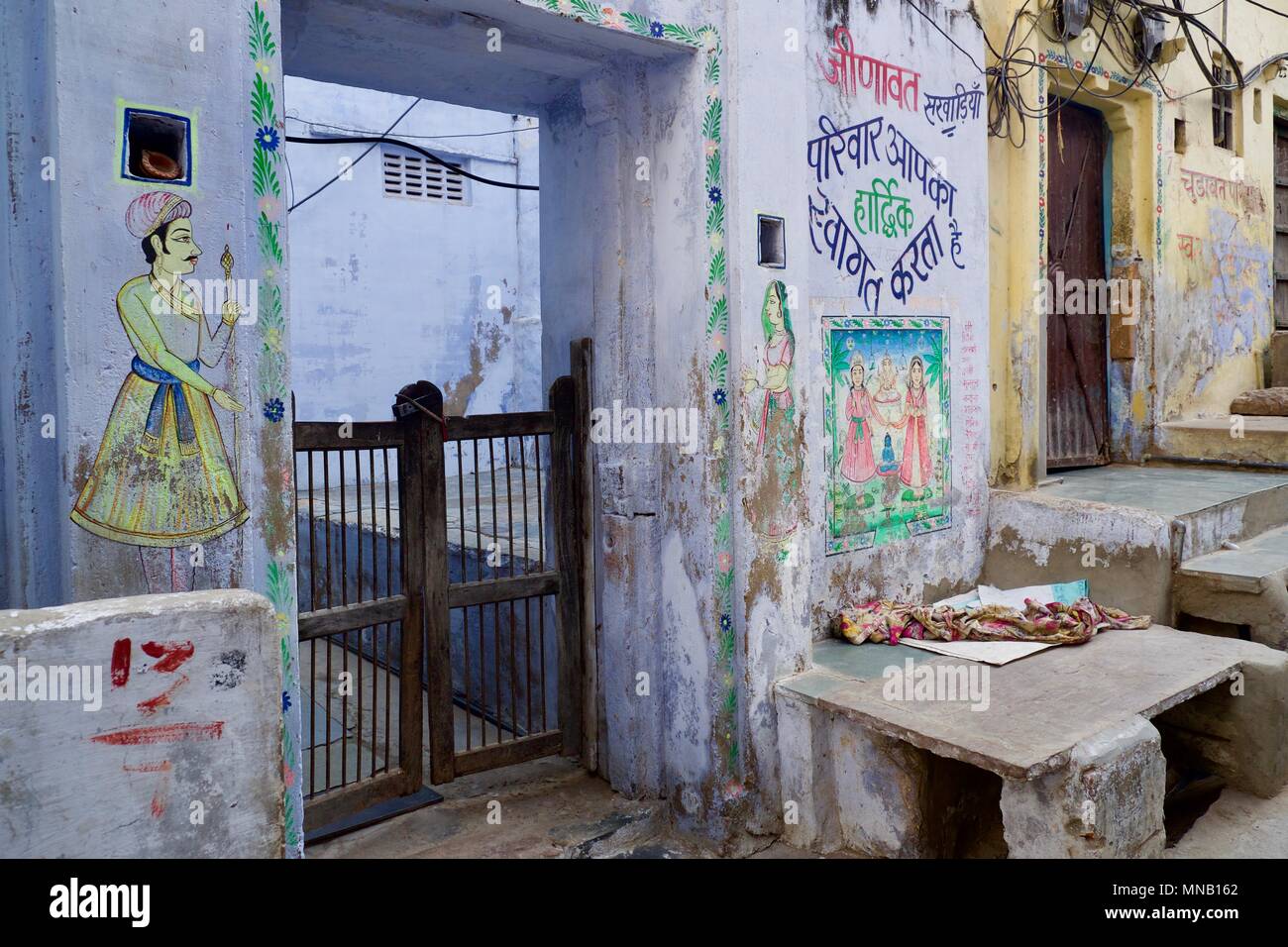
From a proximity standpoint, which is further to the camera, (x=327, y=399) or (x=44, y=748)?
(x=327, y=399)

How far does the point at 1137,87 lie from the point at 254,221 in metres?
6.64

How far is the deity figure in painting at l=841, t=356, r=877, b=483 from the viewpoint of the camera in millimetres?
4812

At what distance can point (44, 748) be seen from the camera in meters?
2.08

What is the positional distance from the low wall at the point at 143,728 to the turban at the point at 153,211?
1027mm

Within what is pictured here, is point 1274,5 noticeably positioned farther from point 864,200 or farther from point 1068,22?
point 864,200

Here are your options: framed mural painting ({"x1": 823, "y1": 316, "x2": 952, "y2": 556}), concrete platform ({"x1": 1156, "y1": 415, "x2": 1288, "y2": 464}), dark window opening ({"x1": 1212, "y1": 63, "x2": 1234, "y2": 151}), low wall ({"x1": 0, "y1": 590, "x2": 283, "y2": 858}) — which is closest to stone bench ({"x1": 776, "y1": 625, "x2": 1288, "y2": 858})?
framed mural painting ({"x1": 823, "y1": 316, "x2": 952, "y2": 556})

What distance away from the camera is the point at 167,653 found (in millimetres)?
2244

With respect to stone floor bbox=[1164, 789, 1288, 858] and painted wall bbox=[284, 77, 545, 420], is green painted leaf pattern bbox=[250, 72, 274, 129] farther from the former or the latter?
painted wall bbox=[284, 77, 545, 420]

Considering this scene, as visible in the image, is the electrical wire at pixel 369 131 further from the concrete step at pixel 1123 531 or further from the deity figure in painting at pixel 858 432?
the concrete step at pixel 1123 531

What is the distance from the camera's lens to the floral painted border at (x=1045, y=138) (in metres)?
6.14

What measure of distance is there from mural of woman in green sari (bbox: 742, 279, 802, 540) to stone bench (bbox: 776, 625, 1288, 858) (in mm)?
718

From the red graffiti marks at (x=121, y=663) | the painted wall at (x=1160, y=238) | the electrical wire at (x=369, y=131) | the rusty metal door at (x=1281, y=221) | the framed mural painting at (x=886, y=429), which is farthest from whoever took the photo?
the electrical wire at (x=369, y=131)

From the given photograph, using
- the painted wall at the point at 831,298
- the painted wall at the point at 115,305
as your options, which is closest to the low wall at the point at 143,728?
the painted wall at the point at 115,305

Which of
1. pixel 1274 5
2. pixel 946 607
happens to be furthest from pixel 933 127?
pixel 1274 5
